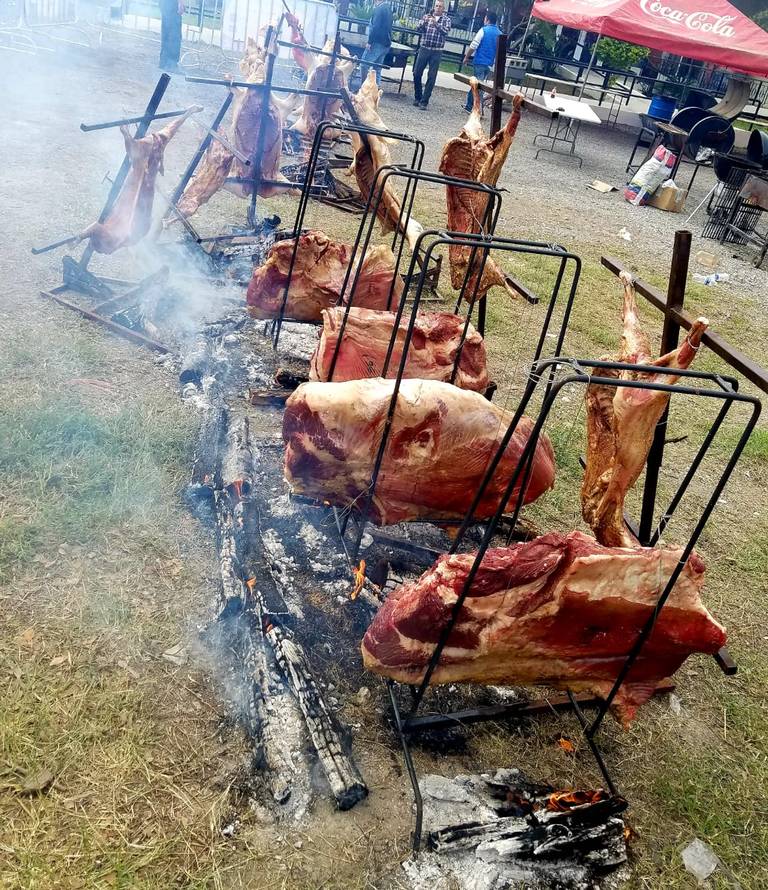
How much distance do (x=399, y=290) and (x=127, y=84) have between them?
11.4 meters

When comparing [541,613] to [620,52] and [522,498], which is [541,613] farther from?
[620,52]

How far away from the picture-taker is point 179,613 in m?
3.73

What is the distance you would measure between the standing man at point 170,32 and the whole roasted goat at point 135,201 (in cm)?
1116

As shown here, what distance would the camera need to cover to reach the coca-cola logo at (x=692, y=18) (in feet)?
49.7

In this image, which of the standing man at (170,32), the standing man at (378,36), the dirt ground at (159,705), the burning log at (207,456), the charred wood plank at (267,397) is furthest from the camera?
the standing man at (378,36)

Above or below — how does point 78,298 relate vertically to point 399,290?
below

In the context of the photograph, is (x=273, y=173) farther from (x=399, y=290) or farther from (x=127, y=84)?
(x=127, y=84)

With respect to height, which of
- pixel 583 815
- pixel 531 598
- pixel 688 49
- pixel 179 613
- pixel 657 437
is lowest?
pixel 179 613

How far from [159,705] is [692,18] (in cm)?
1819

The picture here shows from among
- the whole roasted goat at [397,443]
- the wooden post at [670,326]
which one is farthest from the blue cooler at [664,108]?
the whole roasted goat at [397,443]

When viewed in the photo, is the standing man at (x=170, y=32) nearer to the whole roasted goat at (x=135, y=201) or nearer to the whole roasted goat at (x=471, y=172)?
the whole roasted goat at (x=135, y=201)

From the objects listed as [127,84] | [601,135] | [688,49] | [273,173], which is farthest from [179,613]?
[601,135]

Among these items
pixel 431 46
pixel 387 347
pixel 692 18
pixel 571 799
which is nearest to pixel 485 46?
pixel 431 46

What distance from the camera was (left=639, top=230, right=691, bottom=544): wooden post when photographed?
359cm
